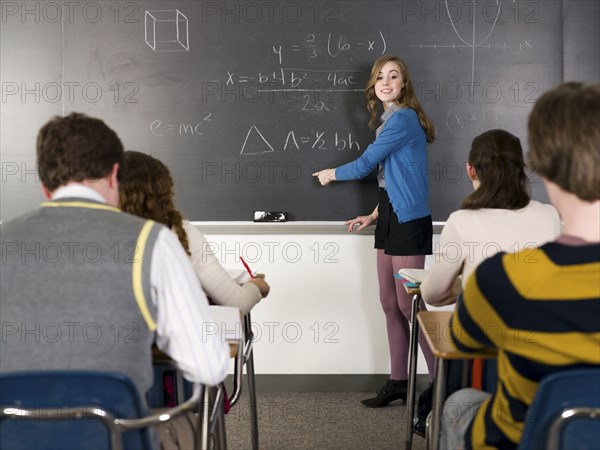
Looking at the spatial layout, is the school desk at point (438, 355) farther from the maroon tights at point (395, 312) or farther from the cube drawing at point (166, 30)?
the cube drawing at point (166, 30)

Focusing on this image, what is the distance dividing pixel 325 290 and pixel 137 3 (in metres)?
1.86

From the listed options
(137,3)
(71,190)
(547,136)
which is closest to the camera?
(547,136)

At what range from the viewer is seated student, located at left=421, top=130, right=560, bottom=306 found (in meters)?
2.38

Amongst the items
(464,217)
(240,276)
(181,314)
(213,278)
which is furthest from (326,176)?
(181,314)

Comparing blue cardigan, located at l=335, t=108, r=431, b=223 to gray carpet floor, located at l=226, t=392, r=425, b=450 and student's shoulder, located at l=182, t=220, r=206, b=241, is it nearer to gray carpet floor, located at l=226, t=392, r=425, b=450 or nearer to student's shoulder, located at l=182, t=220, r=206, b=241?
gray carpet floor, located at l=226, t=392, r=425, b=450

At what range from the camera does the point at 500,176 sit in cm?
243

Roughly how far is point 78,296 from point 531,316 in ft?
2.99

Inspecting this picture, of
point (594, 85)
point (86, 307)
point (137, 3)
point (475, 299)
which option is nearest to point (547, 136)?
point (594, 85)

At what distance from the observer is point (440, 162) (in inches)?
154

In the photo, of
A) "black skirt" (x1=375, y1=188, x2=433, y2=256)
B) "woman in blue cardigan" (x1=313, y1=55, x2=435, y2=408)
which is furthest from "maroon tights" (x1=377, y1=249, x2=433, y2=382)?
"black skirt" (x1=375, y1=188, x2=433, y2=256)

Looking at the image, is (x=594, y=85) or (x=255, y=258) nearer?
(x=594, y=85)

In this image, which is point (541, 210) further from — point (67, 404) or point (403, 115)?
point (67, 404)

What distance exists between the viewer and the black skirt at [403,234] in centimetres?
362

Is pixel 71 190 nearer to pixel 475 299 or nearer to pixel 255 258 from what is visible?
pixel 475 299
